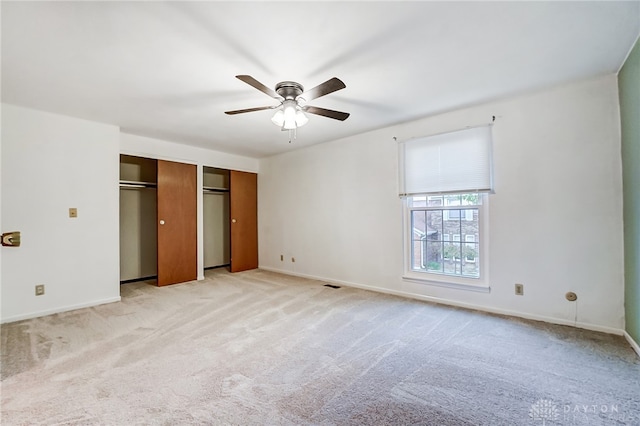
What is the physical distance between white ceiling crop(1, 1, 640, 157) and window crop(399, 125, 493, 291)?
1.87ft

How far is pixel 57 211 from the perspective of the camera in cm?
344

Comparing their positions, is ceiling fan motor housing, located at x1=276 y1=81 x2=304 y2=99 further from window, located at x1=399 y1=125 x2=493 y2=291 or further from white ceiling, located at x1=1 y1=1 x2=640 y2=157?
window, located at x1=399 y1=125 x2=493 y2=291

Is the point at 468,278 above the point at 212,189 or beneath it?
beneath

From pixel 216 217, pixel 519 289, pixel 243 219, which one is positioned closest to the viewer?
pixel 519 289

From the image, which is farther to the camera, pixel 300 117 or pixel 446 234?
pixel 446 234

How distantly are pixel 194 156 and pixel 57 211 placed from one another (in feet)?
7.02

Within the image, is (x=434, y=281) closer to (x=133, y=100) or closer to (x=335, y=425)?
(x=335, y=425)

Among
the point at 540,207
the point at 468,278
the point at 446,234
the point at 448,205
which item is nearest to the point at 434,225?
the point at 446,234

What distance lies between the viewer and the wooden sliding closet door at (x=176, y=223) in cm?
459

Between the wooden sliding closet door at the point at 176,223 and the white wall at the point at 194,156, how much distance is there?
0.32 feet

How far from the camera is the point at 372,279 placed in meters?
4.26

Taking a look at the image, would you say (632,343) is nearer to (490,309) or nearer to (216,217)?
(490,309)

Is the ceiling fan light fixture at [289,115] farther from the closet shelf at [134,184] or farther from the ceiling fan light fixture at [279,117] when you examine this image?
the closet shelf at [134,184]

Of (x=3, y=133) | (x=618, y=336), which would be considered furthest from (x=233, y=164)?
(x=618, y=336)
